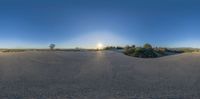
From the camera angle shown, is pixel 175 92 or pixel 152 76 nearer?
pixel 175 92

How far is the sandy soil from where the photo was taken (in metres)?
18.0

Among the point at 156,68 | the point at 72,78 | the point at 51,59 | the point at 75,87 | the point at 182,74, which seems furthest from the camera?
the point at 51,59

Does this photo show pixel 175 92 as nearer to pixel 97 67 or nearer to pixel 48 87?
pixel 48 87

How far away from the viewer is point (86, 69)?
24891 mm

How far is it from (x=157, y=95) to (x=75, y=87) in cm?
424

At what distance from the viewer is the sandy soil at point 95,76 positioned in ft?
59.2

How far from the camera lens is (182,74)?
24.1 meters

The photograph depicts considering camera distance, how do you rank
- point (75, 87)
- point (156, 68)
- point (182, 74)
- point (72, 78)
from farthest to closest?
point (156, 68) < point (182, 74) < point (72, 78) < point (75, 87)

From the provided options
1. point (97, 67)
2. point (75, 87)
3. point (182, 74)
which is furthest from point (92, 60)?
point (75, 87)

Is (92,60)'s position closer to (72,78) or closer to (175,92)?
(72,78)

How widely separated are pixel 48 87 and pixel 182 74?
8.52 metres

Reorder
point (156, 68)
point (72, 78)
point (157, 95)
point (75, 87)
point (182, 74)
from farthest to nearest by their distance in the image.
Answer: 1. point (156, 68)
2. point (182, 74)
3. point (72, 78)
4. point (75, 87)
5. point (157, 95)

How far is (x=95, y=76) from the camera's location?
75.4 feet

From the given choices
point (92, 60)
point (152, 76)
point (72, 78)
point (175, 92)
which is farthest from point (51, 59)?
point (175, 92)
